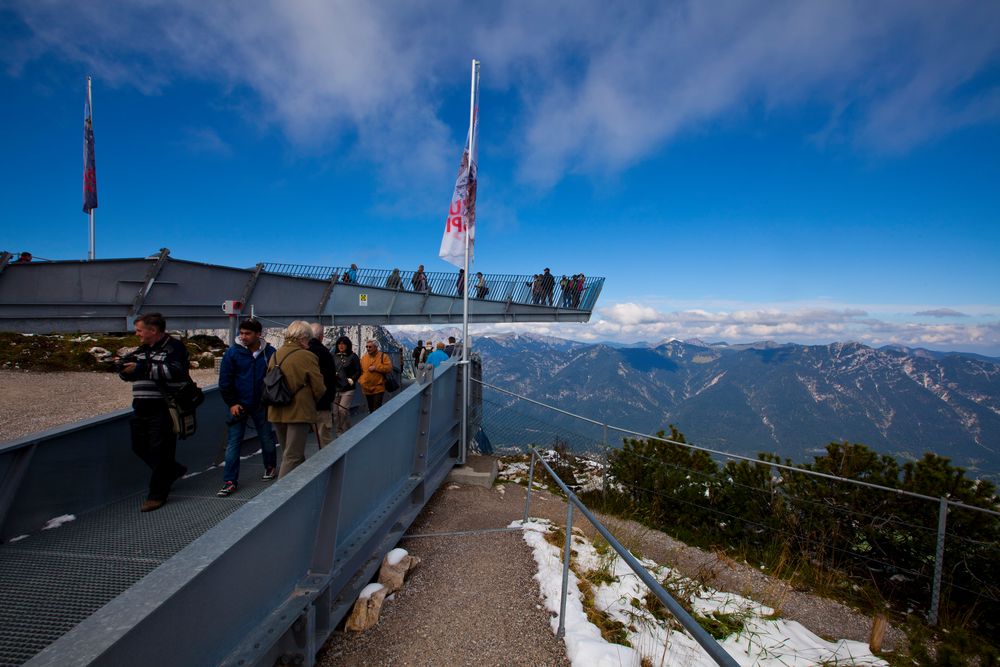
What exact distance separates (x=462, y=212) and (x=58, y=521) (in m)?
6.05

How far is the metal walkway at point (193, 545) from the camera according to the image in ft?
5.89

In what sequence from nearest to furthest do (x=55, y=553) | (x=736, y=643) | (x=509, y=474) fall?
(x=55, y=553)
(x=736, y=643)
(x=509, y=474)

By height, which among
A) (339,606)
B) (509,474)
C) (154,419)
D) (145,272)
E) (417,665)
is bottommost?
(509,474)

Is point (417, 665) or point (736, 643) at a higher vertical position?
point (417, 665)

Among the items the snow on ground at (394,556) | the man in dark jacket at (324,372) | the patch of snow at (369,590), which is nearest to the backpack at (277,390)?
the man in dark jacket at (324,372)

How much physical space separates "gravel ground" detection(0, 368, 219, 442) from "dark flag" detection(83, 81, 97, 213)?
6.68 m

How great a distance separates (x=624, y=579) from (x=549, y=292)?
19418mm

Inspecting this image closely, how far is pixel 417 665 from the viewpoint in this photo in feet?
9.95

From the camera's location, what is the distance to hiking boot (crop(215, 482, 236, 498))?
196 inches

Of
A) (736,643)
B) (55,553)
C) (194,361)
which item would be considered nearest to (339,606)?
(55,553)

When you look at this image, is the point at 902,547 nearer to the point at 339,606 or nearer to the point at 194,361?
the point at 339,606

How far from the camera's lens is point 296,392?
4.56 meters

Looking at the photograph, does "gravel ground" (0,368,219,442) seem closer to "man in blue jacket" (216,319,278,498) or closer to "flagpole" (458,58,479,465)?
"man in blue jacket" (216,319,278,498)

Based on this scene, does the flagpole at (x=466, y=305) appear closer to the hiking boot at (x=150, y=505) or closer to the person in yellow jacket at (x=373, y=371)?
the person in yellow jacket at (x=373, y=371)
